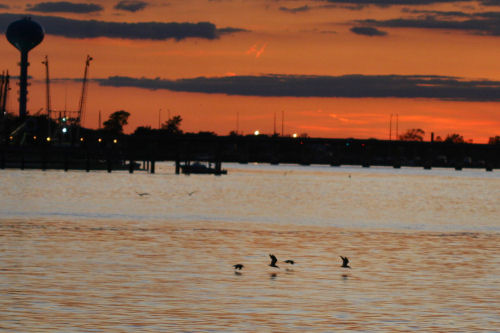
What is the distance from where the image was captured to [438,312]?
30656mm

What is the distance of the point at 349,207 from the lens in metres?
112

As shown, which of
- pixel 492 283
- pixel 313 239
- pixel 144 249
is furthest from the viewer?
pixel 313 239

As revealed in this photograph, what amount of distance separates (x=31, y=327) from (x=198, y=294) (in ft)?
27.2

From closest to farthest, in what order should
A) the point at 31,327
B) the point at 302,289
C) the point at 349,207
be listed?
1. the point at 31,327
2. the point at 302,289
3. the point at 349,207

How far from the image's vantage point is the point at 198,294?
33.8 meters

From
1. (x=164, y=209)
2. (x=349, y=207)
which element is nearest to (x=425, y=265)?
(x=164, y=209)

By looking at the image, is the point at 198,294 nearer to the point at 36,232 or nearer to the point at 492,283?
the point at 492,283

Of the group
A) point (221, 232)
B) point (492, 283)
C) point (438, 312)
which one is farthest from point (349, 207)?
point (438, 312)

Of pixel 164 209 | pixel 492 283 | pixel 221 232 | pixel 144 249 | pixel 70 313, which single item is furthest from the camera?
pixel 164 209

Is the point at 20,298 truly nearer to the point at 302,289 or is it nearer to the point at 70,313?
the point at 70,313

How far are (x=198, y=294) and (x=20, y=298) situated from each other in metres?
5.94

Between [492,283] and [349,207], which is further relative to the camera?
[349,207]

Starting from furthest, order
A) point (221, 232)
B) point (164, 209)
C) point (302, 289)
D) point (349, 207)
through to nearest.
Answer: point (349, 207), point (164, 209), point (221, 232), point (302, 289)

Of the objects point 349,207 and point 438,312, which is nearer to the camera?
point 438,312
